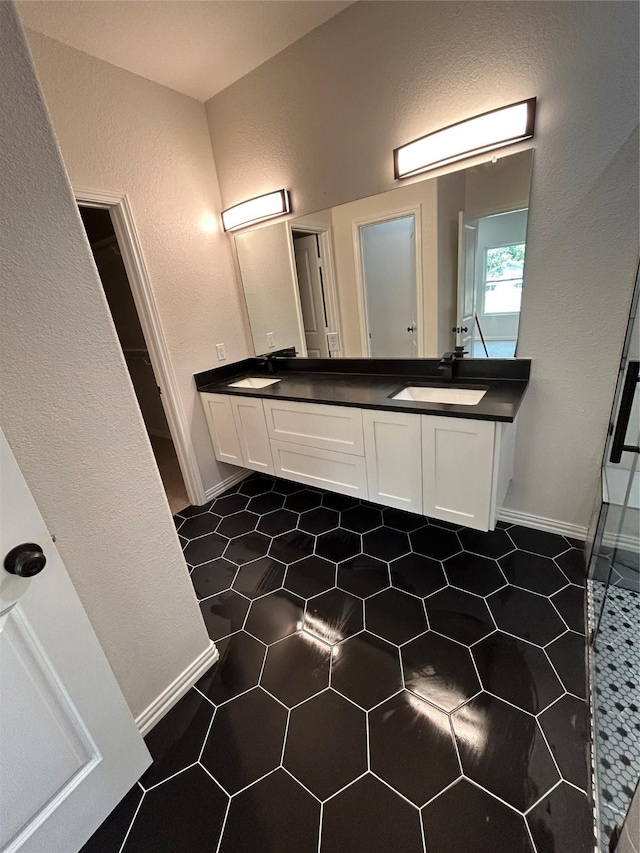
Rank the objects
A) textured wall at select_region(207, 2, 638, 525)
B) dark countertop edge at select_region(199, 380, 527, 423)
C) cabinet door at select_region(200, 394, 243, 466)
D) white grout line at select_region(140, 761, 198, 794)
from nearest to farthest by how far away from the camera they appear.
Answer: white grout line at select_region(140, 761, 198, 794)
textured wall at select_region(207, 2, 638, 525)
dark countertop edge at select_region(199, 380, 527, 423)
cabinet door at select_region(200, 394, 243, 466)

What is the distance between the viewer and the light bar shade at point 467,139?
1.52m

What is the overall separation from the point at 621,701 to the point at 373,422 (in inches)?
52.9

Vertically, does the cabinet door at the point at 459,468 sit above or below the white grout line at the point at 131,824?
above

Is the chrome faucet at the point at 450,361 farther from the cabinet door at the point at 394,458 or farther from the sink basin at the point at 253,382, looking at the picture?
the sink basin at the point at 253,382

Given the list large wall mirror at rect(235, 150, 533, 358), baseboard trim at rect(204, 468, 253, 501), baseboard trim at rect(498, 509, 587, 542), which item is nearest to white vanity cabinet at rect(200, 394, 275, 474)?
baseboard trim at rect(204, 468, 253, 501)

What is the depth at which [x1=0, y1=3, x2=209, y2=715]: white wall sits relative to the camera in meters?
0.84


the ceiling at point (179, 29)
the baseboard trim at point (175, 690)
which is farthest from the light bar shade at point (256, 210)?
the baseboard trim at point (175, 690)

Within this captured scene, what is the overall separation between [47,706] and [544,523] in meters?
2.24

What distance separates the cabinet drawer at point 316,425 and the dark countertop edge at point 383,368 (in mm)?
533

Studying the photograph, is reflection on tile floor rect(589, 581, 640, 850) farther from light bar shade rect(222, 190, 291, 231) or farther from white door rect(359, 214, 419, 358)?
light bar shade rect(222, 190, 291, 231)

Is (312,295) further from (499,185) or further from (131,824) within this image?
(131,824)

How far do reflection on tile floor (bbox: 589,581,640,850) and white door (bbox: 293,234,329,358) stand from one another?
1.99 meters

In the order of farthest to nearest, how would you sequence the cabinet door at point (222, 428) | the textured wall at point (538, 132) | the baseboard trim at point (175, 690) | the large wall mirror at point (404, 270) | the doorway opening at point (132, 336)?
the doorway opening at point (132, 336), the cabinet door at point (222, 428), the large wall mirror at point (404, 270), the textured wall at point (538, 132), the baseboard trim at point (175, 690)

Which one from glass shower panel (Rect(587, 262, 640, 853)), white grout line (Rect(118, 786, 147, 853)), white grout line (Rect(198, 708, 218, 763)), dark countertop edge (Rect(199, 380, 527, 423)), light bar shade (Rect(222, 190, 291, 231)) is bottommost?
white grout line (Rect(118, 786, 147, 853))
